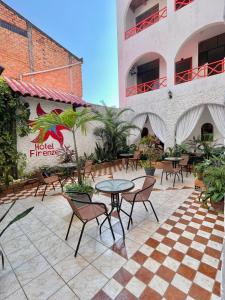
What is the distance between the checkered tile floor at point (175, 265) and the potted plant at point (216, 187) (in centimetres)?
42

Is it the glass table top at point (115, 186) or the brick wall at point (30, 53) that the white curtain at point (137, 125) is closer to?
the brick wall at point (30, 53)

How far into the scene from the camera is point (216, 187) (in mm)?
3605

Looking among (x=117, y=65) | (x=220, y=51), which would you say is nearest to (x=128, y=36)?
(x=117, y=65)

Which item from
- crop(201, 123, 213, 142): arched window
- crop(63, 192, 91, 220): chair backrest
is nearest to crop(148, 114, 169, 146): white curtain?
crop(201, 123, 213, 142): arched window

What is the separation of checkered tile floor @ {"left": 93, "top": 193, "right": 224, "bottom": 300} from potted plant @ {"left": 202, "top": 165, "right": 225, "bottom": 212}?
1.39ft

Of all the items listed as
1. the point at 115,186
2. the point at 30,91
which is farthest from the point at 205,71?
the point at 30,91

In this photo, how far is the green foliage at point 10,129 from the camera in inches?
201

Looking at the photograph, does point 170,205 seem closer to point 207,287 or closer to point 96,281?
point 207,287

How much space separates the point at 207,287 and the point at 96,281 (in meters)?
1.32

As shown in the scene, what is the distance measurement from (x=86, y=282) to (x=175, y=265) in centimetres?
120

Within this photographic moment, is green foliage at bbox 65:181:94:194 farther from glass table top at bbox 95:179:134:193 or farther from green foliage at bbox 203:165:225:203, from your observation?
green foliage at bbox 203:165:225:203

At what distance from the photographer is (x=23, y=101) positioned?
5887mm

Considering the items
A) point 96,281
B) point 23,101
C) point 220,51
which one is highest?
Result: point 220,51

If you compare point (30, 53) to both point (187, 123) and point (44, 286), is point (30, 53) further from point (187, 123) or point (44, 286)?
point (44, 286)
